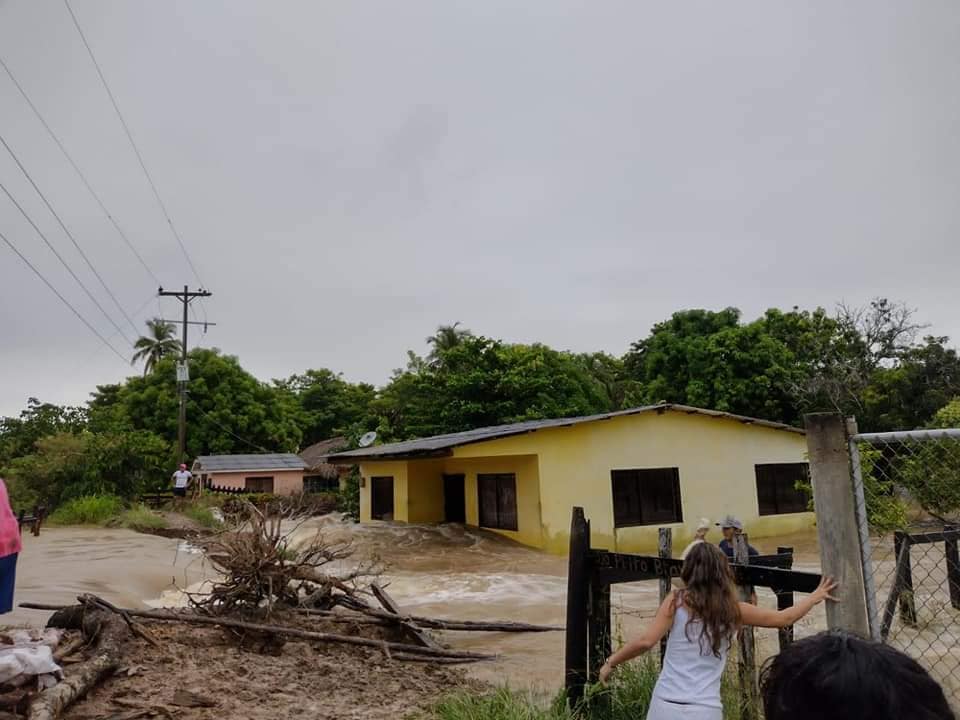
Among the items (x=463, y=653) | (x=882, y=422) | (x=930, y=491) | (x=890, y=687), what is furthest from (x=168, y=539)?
(x=882, y=422)

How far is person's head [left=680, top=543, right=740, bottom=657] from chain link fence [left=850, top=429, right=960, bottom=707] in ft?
1.98

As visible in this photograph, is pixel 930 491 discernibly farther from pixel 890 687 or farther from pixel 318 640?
pixel 890 687

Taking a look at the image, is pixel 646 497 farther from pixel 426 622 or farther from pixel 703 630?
pixel 703 630

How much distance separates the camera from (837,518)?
3006 millimetres

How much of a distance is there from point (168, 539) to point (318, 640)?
1355cm

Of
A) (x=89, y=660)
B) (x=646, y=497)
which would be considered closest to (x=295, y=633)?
(x=89, y=660)

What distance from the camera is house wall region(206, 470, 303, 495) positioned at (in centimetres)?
3519

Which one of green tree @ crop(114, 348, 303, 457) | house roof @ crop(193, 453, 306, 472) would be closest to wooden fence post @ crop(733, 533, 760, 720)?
house roof @ crop(193, 453, 306, 472)

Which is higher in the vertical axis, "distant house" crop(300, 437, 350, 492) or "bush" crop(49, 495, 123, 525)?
"distant house" crop(300, 437, 350, 492)

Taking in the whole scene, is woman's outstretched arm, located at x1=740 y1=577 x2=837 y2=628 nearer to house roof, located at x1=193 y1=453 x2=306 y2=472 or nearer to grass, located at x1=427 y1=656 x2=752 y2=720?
grass, located at x1=427 y1=656 x2=752 y2=720

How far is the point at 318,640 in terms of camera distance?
281 inches

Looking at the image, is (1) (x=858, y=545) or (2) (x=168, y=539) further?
(2) (x=168, y=539)

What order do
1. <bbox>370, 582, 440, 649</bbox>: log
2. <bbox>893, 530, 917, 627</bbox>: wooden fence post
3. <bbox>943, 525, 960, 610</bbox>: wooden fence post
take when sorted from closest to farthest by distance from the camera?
1. <bbox>893, 530, 917, 627</bbox>: wooden fence post
2. <bbox>943, 525, 960, 610</bbox>: wooden fence post
3. <bbox>370, 582, 440, 649</bbox>: log

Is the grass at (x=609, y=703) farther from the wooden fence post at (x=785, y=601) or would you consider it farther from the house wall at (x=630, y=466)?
the house wall at (x=630, y=466)
